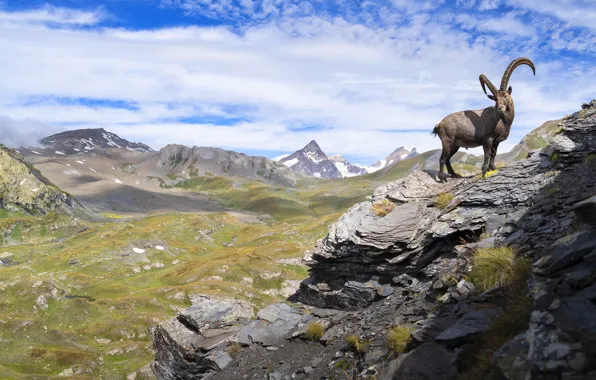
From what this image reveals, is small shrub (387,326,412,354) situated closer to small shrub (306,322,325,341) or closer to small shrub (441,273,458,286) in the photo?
small shrub (441,273,458,286)

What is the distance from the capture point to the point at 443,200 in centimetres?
2294

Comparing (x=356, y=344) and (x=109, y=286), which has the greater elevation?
(x=356, y=344)

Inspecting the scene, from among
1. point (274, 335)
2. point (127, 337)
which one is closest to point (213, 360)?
point (274, 335)

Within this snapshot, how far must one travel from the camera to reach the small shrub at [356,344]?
14.8 meters

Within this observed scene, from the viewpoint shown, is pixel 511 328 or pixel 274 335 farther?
pixel 274 335

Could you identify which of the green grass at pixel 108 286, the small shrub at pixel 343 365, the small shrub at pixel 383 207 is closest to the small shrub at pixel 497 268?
the green grass at pixel 108 286

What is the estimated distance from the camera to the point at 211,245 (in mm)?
163125

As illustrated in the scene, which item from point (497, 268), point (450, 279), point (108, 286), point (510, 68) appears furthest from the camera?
point (108, 286)

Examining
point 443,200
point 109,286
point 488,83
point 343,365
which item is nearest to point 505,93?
point 488,83

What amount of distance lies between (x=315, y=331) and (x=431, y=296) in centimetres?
585

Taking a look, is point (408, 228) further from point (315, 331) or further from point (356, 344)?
point (356, 344)

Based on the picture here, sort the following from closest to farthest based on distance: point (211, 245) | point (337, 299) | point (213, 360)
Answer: point (213, 360), point (337, 299), point (211, 245)

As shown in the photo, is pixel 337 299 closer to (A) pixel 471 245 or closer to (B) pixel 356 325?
(B) pixel 356 325

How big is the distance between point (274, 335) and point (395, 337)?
9071mm
